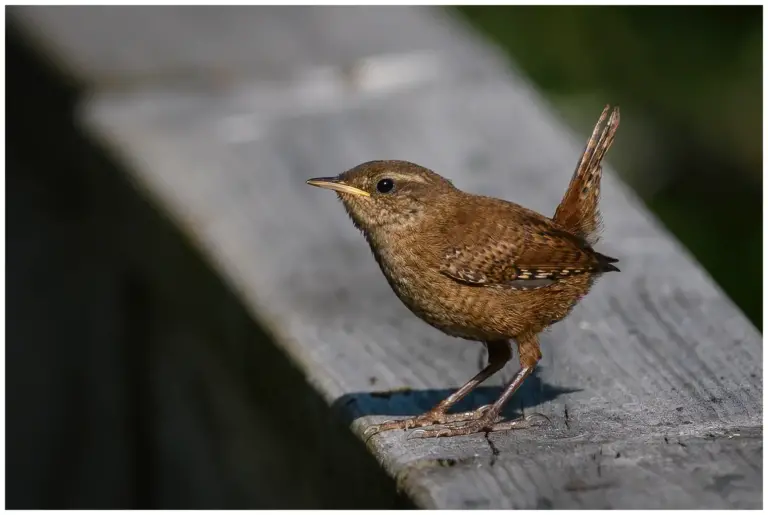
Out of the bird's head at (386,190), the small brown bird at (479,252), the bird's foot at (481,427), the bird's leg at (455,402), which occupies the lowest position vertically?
the bird's foot at (481,427)

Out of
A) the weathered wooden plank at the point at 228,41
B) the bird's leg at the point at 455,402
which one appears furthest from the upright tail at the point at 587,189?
the weathered wooden plank at the point at 228,41

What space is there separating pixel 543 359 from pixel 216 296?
3.10 ft

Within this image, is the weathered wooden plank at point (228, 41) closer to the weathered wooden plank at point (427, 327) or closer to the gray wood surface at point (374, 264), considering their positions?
the gray wood surface at point (374, 264)

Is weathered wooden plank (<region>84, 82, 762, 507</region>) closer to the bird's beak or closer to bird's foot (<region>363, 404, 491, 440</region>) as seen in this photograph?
bird's foot (<region>363, 404, 491, 440</region>)

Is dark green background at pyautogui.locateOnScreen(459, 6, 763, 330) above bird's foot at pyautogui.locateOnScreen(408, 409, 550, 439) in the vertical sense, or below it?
above

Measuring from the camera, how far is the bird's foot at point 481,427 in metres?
2.68

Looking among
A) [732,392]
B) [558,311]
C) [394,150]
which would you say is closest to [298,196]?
[394,150]

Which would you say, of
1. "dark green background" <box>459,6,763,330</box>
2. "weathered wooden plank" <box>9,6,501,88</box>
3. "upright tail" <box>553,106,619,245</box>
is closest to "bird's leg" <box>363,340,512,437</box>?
"upright tail" <box>553,106,619,245</box>

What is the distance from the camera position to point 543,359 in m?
3.21

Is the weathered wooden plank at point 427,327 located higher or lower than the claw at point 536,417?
higher

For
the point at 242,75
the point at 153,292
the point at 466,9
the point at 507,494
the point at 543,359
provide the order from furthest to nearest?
the point at 466,9 → the point at 242,75 → the point at 153,292 → the point at 543,359 → the point at 507,494

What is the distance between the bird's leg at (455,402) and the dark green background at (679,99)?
105 inches

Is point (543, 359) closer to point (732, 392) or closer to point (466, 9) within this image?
point (732, 392)

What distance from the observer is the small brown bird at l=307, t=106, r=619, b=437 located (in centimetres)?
326
